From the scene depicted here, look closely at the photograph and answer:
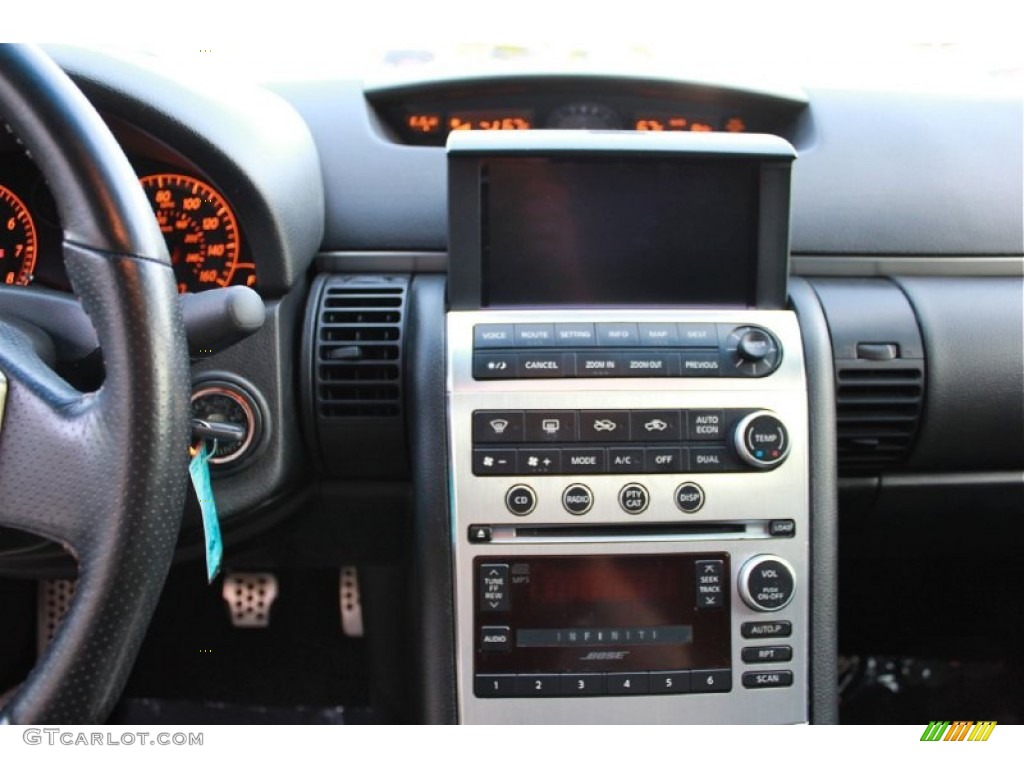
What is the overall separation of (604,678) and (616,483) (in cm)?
26

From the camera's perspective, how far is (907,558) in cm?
198

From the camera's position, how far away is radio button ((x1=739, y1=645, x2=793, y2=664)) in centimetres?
A: 136

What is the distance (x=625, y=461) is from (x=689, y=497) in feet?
0.33

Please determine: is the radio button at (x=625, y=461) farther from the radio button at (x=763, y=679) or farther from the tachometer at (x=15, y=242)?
the tachometer at (x=15, y=242)

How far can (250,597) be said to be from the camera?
2080mm

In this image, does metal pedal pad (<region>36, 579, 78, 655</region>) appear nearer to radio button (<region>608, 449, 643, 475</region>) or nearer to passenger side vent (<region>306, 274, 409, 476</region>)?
passenger side vent (<region>306, 274, 409, 476</region>)

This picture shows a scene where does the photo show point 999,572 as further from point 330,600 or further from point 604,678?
point 330,600

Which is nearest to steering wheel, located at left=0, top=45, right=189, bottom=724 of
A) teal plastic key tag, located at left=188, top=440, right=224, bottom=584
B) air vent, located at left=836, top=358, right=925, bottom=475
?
teal plastic key tag, located at left=188, top=440, right=224, bottom=584

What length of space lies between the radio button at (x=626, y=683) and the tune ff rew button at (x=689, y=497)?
0.23m

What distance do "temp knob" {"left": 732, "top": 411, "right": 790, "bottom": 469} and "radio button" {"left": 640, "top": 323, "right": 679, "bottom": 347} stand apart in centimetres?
14

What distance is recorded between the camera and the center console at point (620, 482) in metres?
1.34

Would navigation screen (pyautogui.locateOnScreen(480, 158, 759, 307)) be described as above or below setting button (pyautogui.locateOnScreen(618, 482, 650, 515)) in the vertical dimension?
above
